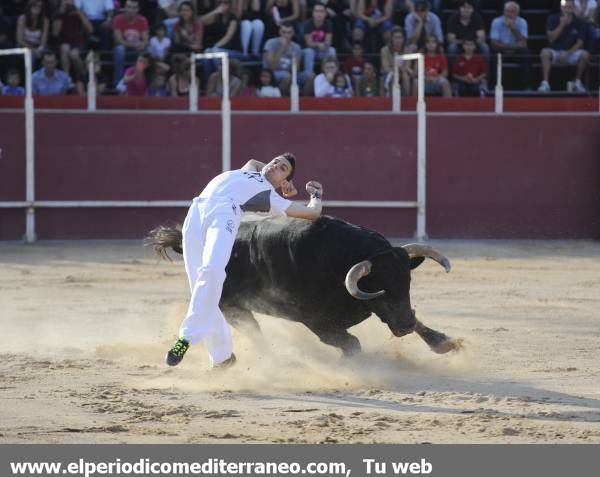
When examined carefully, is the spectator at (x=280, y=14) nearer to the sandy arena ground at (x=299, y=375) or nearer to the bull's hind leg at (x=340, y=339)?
the sandy arena ground at (x=299, y=375)

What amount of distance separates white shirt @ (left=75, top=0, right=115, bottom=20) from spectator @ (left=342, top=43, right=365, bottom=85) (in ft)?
9.20

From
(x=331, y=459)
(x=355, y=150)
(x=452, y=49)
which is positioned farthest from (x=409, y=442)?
(x=452, y=49)

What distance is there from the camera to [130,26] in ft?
52.6

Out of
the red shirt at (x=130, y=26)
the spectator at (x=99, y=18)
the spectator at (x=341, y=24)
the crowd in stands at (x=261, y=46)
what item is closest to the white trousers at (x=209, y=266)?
the crowd in stands at (x=261, y=46)

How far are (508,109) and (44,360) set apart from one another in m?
9.54

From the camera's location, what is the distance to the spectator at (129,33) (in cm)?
1596

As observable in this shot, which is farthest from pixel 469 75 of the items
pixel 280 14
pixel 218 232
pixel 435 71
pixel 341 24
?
pixel 218 232

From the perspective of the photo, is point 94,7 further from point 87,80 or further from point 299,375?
point 299,375

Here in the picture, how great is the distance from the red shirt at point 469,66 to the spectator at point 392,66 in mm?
646

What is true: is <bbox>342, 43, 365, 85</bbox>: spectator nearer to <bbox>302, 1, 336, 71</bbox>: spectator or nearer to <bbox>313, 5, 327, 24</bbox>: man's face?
<bbox>302, 1, 336, 71</bbox>: spectator

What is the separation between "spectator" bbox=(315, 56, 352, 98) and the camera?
1602 cm

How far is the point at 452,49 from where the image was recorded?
55.0 ft

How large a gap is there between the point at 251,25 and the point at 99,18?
5.74 ft

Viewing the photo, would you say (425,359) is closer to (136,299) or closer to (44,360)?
(44,360)
